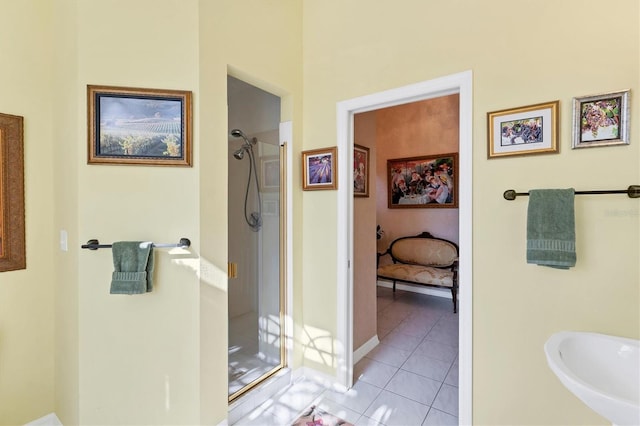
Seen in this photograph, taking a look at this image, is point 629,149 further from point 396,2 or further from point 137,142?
point 137,142

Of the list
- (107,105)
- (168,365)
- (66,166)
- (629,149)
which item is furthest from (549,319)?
(66,166)

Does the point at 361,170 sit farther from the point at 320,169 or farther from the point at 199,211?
the point at 199,211

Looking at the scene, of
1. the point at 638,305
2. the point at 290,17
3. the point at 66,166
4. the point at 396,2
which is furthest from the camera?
the point at 290,17

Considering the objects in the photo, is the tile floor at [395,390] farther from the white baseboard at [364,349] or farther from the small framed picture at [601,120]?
the small framed picture at [601,120]

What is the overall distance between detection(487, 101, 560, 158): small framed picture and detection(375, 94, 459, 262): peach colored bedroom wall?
288 cm

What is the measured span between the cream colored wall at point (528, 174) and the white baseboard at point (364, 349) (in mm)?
1122

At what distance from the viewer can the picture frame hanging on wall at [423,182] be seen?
4340 millimetres

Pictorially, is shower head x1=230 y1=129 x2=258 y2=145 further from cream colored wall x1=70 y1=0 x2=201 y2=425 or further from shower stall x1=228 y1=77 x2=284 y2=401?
cream colored wall x1=70 y1=0 x2=201 y2=425

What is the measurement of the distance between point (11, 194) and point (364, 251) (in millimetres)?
2578

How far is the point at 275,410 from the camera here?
6.65ft

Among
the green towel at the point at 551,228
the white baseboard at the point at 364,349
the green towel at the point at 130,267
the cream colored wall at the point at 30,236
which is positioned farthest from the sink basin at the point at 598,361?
the cream colored wall at the point at 30,236

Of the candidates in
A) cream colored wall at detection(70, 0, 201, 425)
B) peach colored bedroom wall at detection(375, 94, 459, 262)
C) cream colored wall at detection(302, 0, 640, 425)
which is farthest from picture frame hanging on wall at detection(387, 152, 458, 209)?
cream colored wall at detection(70, 0, 201, 425)

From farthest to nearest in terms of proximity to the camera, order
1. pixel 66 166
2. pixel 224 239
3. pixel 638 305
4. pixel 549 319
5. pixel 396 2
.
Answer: pixel 396 2, pixel 224 239, pixel 66 166, pixel 549 319, pixel 638 305

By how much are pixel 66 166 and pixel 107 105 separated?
0.46 meters
